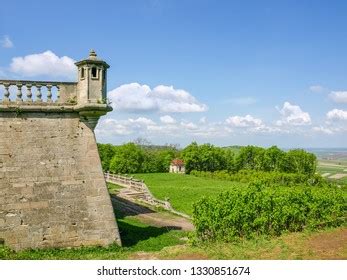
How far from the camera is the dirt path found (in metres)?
25.1

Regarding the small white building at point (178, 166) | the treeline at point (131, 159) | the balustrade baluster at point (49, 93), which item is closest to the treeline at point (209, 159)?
the treeline at point (131, 159)

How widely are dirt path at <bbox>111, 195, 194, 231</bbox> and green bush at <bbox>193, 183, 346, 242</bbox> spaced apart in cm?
737

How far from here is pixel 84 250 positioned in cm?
1556

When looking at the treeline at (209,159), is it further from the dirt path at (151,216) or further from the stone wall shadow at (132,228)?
the stone wall shadow at (132,228)

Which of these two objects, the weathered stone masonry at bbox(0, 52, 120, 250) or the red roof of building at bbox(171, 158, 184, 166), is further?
the red roof of building at bbox(171, 158, 184, 166)

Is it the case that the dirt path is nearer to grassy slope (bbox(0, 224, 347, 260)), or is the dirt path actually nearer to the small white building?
grassy slope (bbox(0, 224, 347, 260))

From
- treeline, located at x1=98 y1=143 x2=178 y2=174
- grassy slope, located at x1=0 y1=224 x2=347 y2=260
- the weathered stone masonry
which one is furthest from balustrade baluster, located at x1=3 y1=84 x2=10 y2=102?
treeline, located at x1=98 y1=143 x2=178 y2=174

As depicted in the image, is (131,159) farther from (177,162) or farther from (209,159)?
(209,159)

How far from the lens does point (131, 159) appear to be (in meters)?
80.4

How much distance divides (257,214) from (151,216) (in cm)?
1320

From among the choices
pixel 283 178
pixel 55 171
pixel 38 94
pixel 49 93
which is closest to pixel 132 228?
pixel 55 171

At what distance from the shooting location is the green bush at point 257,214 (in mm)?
15969

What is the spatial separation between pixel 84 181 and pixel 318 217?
1019cm
